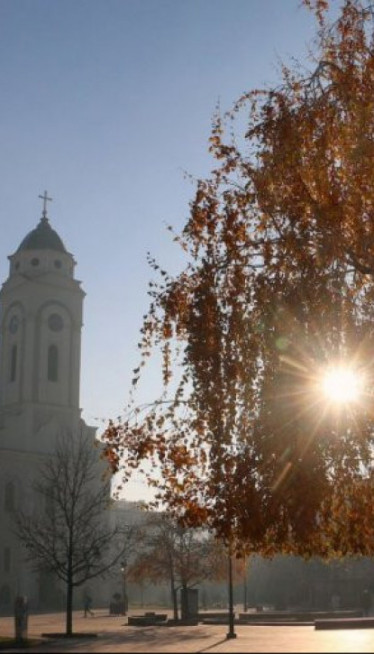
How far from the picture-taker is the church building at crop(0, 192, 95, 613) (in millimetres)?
70812

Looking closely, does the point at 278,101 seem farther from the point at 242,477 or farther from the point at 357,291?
the point at 242,477

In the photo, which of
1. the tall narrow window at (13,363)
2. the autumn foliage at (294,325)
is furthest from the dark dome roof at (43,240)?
the autumn foliage at (294,325)

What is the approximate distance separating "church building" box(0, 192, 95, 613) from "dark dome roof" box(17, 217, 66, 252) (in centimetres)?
14

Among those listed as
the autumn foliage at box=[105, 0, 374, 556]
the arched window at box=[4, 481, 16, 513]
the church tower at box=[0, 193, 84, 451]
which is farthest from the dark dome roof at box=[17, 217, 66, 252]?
the autumn foliage at box=[105, 0, 374, 556]

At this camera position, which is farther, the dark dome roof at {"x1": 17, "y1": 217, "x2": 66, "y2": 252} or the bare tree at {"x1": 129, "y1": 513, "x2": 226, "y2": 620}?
the dark dome roof at {"x1": 17, "y1": 217, "x2": 66, "y2": 252}

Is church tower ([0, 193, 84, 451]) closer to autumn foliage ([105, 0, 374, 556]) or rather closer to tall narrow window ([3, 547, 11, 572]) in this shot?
tall narrow window ([3, 547, 11, 572])

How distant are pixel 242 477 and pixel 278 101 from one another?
589 cm

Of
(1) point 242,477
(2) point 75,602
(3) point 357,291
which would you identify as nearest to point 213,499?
(1) point 242,477

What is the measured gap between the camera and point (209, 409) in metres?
13.8

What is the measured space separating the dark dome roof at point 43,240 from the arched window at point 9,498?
2085 cm

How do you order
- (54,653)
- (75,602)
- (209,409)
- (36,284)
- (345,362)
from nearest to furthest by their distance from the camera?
1. (345,362)
2. (209,409)
3. (54,653)
4. (75,602)
5. (36,284)

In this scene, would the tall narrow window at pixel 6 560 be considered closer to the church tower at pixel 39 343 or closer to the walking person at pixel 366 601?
the church tower at pixel 39 343

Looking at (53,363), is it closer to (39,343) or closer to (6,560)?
(39,343)

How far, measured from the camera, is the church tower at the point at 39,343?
2813 inches
